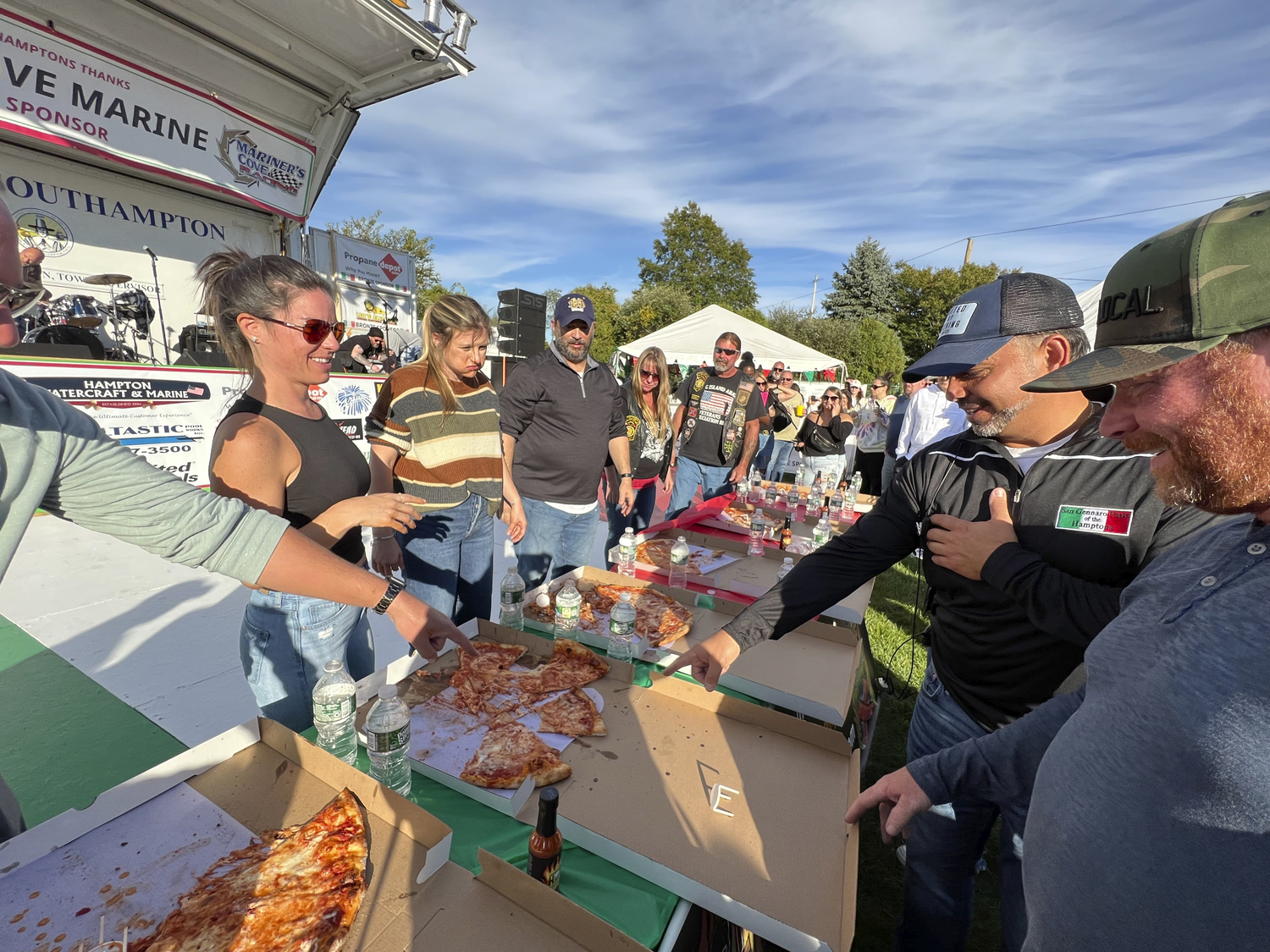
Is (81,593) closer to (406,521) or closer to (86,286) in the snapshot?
(406,521)

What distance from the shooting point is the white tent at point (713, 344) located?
46.3ft

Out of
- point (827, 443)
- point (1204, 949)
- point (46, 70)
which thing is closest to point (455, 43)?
point (46, 70)

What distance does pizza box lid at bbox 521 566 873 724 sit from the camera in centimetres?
185

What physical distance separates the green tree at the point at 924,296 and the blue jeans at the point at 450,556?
118ft

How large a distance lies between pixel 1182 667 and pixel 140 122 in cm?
1145

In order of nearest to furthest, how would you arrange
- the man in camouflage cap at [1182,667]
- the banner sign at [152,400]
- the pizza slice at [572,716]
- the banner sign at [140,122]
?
the man in camouflage cap at [1182,667]
the pizza slice at [572,716]
the banner sign at [152,400]
the banner sign at [140,122]

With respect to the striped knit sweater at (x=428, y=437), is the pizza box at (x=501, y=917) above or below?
below

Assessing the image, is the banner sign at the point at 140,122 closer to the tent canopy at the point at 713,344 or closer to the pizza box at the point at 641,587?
the tent canopy at the point at 713,344

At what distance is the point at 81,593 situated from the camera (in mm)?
4211

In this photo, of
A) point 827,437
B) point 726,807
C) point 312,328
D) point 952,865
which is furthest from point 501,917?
point 827,437

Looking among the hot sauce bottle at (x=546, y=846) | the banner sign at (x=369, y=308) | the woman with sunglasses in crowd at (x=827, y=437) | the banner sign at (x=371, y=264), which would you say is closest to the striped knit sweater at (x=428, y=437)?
the hot sauce bottle at (x=546, y=846)

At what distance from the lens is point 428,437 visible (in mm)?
2764

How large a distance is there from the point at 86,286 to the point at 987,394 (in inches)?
487

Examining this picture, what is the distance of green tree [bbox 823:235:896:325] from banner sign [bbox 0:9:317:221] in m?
32.9
